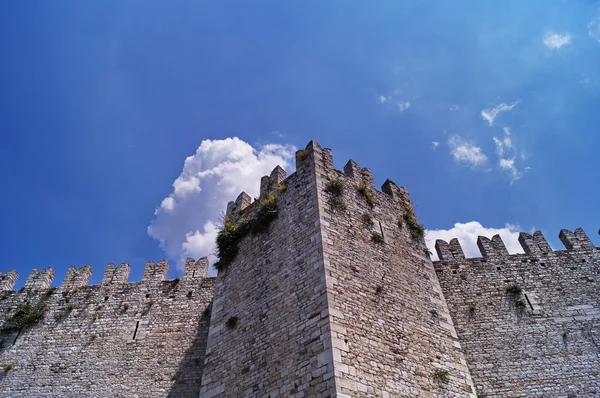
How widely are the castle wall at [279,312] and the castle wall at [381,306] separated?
0.31 m

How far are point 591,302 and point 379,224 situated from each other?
673 cm

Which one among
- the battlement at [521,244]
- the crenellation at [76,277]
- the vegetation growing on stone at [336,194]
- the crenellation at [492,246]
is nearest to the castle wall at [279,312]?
the vegetation growing on stone at [336,194]

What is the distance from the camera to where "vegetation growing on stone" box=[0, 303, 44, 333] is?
13609 mm

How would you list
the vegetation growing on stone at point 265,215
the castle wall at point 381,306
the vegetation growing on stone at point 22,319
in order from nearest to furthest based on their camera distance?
1. the castle wall at point 381,306
2. the vegetation growing on stone at point 265,215
3. the vegetation growing on stone at point 22,319

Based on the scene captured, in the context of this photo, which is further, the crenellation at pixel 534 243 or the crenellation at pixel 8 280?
the crenellation at pixel 8 280

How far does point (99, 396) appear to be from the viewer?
11.8 meters

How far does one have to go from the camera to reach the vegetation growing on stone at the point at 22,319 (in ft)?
44.7

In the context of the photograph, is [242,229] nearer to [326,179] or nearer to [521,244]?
[326,179]

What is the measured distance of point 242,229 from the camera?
39.3 ft

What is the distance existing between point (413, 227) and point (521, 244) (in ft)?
15.6

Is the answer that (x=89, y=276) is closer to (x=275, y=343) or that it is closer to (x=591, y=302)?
(x=275, y=343)

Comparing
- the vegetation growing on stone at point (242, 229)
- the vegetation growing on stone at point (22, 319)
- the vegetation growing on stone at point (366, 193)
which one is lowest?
the vegetation growing on stone at point (22, 319)

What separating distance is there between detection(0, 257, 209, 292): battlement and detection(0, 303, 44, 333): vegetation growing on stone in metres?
0.97

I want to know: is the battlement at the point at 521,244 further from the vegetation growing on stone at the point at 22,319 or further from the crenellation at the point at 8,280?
the crenellation at the point at 8,280
